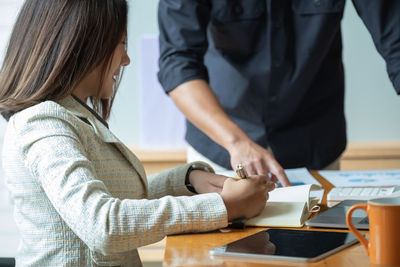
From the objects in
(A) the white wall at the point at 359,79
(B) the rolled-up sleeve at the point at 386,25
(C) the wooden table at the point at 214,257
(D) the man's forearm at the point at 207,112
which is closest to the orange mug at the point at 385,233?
(C) the wooden table at the point at 214,257

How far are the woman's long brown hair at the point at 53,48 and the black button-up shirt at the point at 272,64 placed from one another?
509 mm

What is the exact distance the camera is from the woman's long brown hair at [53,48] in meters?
1.01

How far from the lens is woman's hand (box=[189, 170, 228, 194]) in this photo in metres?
1.12

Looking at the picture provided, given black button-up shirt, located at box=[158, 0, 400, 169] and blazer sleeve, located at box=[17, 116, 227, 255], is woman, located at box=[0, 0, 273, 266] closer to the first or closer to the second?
blazer sleeve, located at box=[17, 116, 227, 255]

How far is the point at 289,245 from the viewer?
763 millimetres

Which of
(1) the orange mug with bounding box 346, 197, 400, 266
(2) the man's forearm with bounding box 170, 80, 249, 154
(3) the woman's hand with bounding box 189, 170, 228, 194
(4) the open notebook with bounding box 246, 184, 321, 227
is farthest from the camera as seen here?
(2) the man's forearm with bounding box 170, 80, 249, 154

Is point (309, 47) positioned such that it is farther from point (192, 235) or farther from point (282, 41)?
point (192, 235)

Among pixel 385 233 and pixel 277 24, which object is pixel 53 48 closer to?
pixel 385 233

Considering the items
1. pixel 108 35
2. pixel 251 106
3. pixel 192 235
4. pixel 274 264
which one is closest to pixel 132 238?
pixel 192 235

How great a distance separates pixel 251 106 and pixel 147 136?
834 millimetres

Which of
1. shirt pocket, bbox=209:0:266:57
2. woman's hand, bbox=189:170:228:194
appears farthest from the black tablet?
shirt pocket, bbox=209:0:266:57

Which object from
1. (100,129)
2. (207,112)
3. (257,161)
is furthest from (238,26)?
(100,129)

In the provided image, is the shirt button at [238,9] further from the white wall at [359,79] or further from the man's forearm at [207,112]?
the white wall at [359,79]

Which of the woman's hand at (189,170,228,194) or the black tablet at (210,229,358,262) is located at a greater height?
the black tablet at (210,229,358,262)
